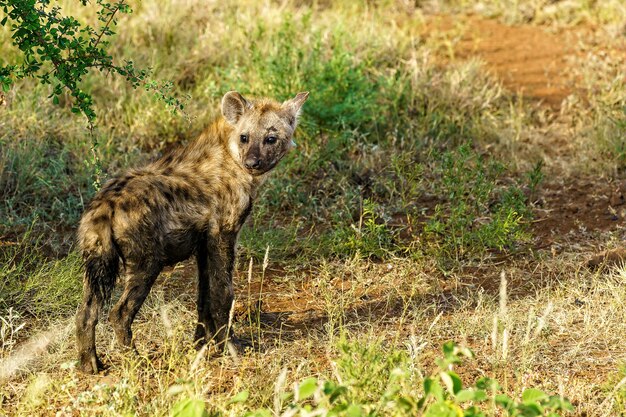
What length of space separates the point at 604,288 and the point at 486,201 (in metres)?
1.62

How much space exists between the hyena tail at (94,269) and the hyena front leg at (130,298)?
0.08 m

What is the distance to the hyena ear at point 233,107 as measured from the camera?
5789mm

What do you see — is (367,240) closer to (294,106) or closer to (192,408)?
(294,106)

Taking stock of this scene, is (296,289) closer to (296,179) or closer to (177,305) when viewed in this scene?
(177,305)

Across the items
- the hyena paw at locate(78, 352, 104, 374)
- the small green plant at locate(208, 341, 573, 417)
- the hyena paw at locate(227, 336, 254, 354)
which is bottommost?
the hyena paw at locate(227, 336, 254, 354)

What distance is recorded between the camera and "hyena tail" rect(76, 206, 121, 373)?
4762 mm

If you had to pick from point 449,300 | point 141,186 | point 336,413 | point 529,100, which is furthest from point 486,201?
point 336,413

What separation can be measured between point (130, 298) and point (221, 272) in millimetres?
610

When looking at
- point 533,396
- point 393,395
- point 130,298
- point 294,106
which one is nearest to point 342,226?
point 294,106

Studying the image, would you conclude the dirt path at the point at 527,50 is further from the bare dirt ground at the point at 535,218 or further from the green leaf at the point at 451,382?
the green leaf at the point at 451,382

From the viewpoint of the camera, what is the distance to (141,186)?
5.00 meters

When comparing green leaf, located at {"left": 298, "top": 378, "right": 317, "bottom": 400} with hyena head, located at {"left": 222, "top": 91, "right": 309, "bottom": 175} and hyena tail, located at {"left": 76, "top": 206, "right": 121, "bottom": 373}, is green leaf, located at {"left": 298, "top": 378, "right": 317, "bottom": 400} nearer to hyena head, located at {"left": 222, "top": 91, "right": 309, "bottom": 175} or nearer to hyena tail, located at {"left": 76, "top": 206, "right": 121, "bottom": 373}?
hyena tail, located at {"left": 76, "top": 206, "right": 121, "bottom": 373}

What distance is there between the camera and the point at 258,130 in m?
5.80

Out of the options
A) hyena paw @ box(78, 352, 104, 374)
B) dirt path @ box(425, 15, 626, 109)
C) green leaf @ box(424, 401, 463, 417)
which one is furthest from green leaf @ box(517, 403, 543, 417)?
dirt path @ box(425, 15, 626, 109)
